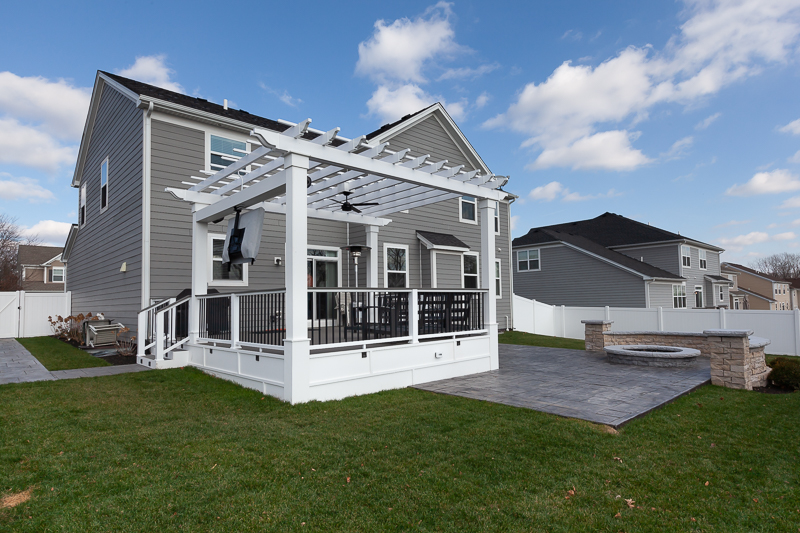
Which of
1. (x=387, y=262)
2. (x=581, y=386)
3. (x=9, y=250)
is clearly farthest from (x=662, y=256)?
(x=9, y=250)

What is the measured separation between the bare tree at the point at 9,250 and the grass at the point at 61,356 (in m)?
25.2

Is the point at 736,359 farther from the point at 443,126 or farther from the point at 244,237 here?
the point at 443,126

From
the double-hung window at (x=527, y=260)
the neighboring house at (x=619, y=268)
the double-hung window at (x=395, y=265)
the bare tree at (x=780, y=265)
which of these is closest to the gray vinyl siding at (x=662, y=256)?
the neighboring house at (x=619, y=268)

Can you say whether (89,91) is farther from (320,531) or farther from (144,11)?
(320,531)

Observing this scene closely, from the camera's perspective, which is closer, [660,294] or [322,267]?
[322,267]

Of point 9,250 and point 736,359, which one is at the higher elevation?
point 9,250

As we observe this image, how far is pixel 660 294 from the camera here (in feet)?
71.0

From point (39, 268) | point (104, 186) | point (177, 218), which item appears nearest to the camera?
point (177, 218)

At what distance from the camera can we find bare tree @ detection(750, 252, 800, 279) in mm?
59000

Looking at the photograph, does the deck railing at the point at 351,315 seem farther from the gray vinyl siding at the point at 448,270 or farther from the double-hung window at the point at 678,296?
the double-hung window at the point at 678,296

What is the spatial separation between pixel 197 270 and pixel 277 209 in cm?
191

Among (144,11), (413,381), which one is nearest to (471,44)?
(144,11)

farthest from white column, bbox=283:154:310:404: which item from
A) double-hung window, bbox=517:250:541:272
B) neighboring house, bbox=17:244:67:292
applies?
neighboring house, bbox=17:244:67:292

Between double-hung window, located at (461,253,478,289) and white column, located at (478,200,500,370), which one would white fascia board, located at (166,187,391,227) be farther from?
double-hung window, located at (461,253,478,289)
